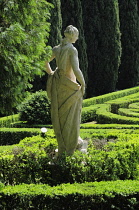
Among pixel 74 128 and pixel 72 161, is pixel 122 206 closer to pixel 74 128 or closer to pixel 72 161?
pixel 72 161

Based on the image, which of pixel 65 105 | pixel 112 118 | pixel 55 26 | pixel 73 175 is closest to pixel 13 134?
pixel 112 118

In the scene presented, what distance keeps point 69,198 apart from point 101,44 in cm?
1785

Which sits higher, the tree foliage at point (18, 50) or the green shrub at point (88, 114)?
the tree foliage at point (18, 50)

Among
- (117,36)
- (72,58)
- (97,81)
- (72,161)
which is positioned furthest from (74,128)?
(117,36)

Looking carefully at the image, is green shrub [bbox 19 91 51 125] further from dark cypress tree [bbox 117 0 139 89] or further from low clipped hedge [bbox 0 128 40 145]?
dark cypress tree [bbox 117 0 139 89]

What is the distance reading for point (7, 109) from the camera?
6977 mm

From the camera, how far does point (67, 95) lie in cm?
660

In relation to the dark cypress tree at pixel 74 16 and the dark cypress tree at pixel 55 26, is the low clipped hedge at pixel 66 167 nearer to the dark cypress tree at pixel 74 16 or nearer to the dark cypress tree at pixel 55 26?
the dark cypress tree at pixel 55 26

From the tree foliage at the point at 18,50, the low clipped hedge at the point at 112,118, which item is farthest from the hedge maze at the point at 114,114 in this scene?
the tree foliage at the point at 18,50

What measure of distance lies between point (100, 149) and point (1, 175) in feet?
6.11

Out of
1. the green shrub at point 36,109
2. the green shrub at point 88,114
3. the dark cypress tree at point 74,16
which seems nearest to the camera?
the green shrub at point 36,109

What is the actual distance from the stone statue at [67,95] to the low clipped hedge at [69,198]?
1283mm

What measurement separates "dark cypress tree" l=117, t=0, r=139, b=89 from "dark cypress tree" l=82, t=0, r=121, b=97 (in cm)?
311

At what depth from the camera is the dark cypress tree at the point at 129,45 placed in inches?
1013
